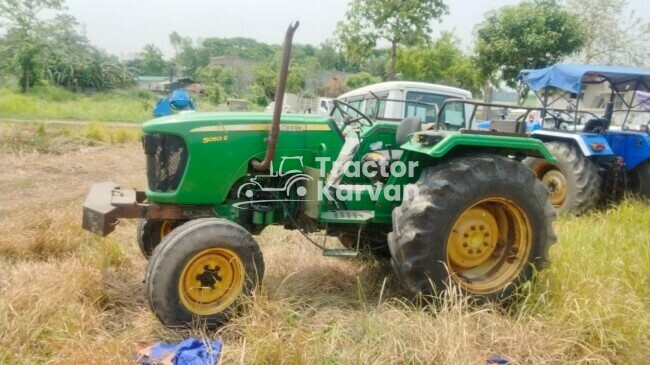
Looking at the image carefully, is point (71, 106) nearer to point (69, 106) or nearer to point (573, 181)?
point (69, 106)

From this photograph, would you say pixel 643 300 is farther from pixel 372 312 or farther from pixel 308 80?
pixel 308 80

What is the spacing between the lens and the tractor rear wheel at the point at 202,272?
2.61 metres

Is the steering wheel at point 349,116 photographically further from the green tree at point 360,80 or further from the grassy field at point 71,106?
the green tree at point 360,80

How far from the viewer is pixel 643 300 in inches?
124

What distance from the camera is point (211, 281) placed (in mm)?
2809

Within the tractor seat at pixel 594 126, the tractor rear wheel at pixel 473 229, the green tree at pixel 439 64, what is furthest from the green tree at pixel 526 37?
the tractor rear wheel at pixel 473 229

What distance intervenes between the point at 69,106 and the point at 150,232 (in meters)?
19.1

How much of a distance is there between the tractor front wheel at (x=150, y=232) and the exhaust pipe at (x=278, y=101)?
1015mm

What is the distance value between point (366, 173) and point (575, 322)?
65.0 inches

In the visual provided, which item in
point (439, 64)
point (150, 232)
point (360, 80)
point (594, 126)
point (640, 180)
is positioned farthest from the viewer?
point (360, 80)

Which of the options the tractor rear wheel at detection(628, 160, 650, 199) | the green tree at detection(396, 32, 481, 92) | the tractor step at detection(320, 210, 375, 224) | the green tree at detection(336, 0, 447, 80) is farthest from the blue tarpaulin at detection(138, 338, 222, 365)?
the green tree at detection(396, 32, 481, 92)

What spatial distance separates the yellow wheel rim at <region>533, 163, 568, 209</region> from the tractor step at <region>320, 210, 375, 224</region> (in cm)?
321

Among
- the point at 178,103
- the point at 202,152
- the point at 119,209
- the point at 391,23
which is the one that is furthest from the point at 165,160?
the point at 391,23

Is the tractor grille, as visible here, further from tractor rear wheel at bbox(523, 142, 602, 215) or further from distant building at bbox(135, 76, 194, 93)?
distant building at bbox(135, 76, 194, 93)
